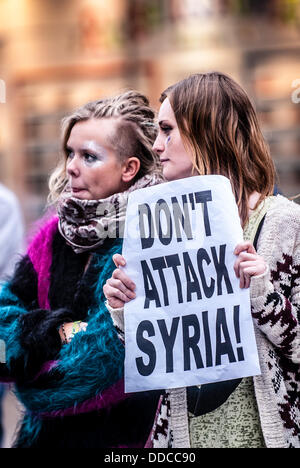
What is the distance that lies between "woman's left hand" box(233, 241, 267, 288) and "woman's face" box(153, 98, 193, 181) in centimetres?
32

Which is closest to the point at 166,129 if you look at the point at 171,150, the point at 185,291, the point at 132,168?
the point at 171,150

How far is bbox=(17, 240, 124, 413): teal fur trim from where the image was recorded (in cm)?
211

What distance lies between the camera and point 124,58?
960 cm

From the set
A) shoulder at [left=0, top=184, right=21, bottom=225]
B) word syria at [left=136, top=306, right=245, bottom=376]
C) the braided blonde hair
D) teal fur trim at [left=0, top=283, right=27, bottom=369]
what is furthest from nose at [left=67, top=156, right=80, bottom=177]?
shoulder at [left=0, top=184, right=21, bottom=225]

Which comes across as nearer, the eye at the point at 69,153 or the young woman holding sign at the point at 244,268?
the young woman holding sign at the point at 244,268

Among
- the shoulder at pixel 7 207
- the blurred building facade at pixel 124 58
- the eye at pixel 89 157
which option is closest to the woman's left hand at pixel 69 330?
the eye at pixel 89 157

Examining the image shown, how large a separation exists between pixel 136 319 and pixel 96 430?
468mm

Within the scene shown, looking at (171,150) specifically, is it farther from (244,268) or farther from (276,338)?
(276,338)

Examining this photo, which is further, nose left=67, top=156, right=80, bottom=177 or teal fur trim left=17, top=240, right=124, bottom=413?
nose left=67, top=156, right=80, bottom=177

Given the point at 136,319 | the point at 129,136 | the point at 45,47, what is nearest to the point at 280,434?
the point at 136,319

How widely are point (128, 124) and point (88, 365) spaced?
778 mm

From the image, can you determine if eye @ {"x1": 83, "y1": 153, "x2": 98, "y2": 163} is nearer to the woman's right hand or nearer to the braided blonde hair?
the braided blonde hair

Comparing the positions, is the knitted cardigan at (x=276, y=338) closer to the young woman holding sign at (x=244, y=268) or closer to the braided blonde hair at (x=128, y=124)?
the young woman holding sign at (x=244, y=268)

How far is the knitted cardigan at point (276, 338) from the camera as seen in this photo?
1.85 metres
